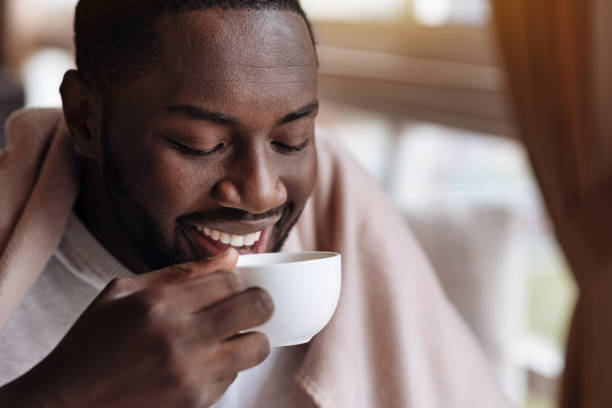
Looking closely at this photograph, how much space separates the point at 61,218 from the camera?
0.90m

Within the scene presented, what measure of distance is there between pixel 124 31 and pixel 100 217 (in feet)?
0.92

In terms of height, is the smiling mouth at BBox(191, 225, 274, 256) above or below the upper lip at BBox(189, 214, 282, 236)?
below

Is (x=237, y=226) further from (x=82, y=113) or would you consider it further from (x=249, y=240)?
(x=82, y=113)

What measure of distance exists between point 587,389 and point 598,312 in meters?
0.17

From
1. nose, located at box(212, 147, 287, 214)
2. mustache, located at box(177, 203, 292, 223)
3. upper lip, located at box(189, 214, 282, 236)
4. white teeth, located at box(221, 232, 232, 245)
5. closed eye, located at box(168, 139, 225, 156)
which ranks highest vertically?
closed eye, located at box(168, 139, 225, 156)

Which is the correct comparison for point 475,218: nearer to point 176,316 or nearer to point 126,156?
point 126,156

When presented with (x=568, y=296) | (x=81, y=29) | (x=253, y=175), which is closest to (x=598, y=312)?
(x=568, y=296)

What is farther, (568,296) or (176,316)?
(568,296)

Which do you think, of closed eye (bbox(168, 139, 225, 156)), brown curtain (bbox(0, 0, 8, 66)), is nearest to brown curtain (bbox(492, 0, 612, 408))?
closed eye (bbox(168, 139, 225, 156))

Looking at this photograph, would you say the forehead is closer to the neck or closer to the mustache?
the mustache

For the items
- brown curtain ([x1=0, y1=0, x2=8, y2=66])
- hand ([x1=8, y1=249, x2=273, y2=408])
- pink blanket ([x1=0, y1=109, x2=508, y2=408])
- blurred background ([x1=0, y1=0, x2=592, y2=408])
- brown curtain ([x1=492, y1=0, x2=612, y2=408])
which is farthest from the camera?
brown curtain ([x1=0, y1=0, x2=8, y2=66])

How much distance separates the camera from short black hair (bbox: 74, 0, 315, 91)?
734 millimetres

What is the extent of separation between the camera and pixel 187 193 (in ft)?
2.48

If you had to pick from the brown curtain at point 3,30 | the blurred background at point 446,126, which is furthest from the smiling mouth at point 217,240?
the brown curtain at point 3,30
